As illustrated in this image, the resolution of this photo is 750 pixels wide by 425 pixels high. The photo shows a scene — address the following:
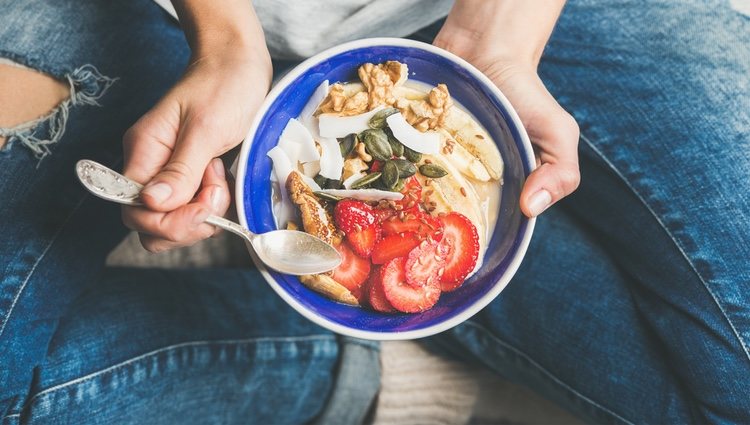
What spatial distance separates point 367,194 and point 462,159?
15 centimetres

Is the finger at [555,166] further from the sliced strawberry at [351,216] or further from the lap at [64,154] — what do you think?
the lap at [64,154]

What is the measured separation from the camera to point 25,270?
38.3 inches

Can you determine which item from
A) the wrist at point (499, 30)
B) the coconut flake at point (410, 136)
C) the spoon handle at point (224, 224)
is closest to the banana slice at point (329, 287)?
the spoon handle at point (224, 224)

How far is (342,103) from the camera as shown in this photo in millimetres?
828

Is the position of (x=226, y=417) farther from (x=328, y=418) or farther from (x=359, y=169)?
(x=359, y=169)

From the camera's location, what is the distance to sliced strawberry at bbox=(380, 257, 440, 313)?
805mm

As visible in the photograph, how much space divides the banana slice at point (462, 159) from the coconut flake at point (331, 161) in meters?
0.14

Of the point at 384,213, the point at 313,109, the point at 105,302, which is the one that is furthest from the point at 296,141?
the point at 105,302

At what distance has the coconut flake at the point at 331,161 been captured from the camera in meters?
0.83

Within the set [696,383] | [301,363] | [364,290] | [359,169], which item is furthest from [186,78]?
[696,383]

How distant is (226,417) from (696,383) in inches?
32.8

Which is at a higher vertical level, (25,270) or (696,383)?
(25,270)

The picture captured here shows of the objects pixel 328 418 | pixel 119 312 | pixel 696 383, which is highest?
pixel 119 312

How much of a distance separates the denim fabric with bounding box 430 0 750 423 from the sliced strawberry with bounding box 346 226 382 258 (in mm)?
423
